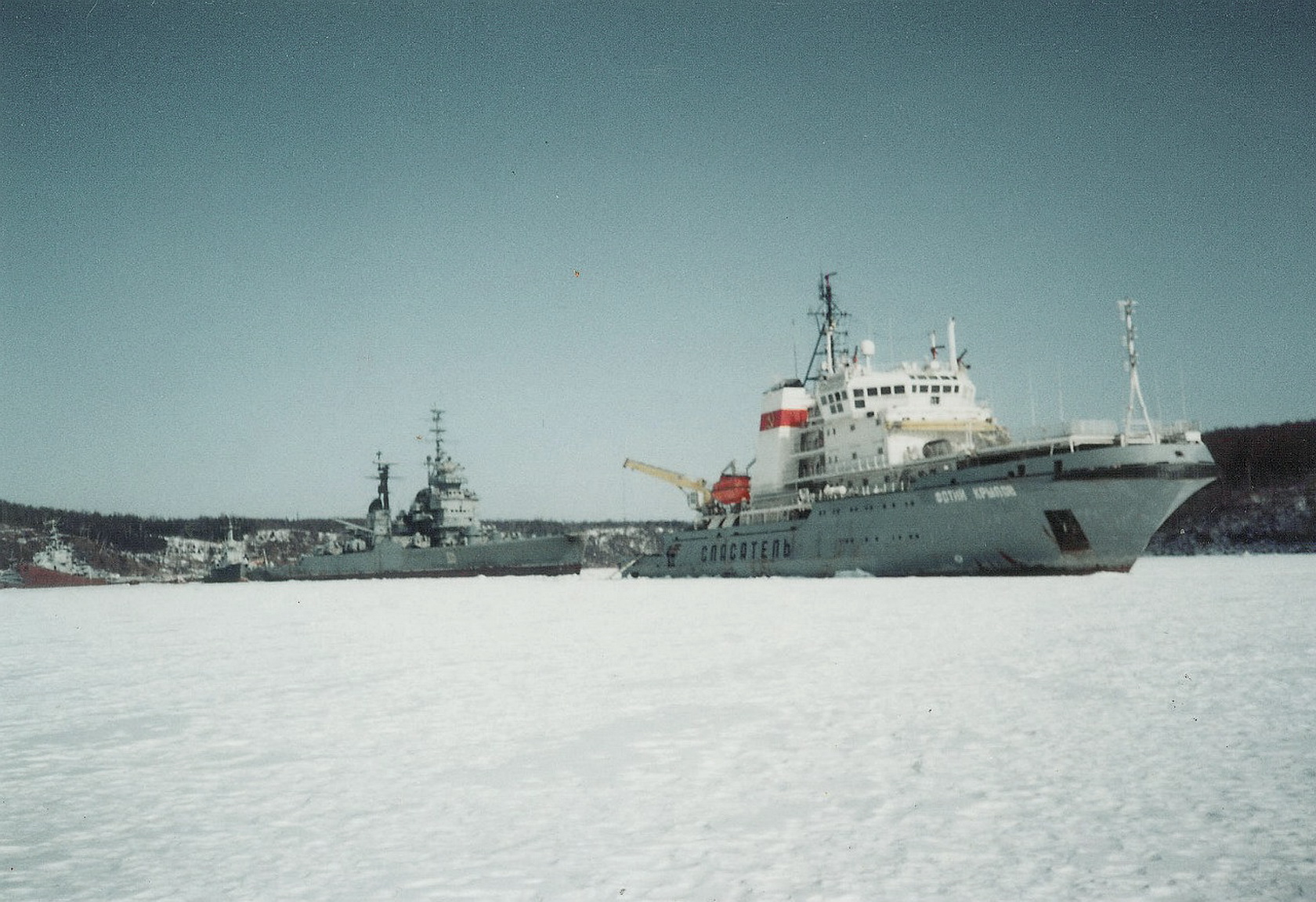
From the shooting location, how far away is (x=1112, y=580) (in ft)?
88.9

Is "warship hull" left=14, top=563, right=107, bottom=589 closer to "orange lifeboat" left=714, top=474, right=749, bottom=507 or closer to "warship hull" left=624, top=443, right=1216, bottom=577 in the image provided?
"orange lifeboat" left=714, top=474, right=749, bottom=507

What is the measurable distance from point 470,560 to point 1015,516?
141 ft

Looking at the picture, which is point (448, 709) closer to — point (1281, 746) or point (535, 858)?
point (535, 858)

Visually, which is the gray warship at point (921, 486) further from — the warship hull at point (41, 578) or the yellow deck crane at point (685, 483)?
the warship hull at point (41, 578)

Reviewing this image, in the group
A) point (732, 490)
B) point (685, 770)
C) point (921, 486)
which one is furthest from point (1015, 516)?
point (685, 770)

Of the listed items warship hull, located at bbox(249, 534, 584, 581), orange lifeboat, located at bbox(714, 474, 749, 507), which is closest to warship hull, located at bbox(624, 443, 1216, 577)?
orange lifeboat, located at bbox(714, 474, 749, 507)

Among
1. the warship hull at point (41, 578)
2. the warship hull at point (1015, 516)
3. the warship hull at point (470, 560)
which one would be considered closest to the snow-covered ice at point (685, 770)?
the warship hull at point (1015, 516)

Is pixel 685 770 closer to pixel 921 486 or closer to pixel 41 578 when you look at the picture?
pixel 921 486

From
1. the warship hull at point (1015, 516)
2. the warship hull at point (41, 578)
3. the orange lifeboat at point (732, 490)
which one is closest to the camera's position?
the warship hull at point (1015, 516)

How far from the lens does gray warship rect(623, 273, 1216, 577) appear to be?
28.2m

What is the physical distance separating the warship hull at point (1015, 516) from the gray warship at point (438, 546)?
28907 mm

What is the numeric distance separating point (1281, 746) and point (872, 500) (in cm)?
2823

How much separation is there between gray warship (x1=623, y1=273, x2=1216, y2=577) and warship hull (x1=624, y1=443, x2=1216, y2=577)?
0.05 meters

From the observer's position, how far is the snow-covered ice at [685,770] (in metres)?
4.23
